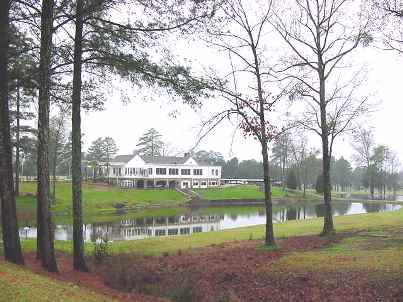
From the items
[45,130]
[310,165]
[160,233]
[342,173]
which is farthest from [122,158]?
[45,130]

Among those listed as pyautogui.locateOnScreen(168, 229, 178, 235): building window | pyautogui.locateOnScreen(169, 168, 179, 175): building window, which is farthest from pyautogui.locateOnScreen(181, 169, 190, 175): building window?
pyautogui.locateOnScreen(168, 229, 178, 235): building window

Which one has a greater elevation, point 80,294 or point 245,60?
point 245,60

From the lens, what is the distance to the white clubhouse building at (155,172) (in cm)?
7575

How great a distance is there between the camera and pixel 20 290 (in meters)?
7.36

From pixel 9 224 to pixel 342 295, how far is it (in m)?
8.40

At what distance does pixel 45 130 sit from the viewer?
10.7 metres

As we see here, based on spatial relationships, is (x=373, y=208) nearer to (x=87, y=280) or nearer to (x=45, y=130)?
(x=87, y=280)

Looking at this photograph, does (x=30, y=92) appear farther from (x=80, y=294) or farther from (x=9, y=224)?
(x=80, y=294)

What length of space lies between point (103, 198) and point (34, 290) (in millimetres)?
47127

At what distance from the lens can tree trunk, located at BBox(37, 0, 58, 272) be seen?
10344mm

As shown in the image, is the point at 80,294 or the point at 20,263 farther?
the point at 20,263

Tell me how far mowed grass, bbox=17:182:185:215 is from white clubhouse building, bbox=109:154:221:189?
384 inches

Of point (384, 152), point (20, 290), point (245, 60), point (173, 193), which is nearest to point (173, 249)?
point (245, 60)

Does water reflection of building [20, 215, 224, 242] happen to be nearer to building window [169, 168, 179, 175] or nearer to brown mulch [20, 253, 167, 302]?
brown mulch [20, 253, 167, 302]
